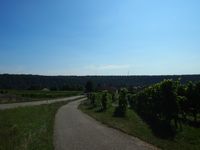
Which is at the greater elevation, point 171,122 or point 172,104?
point 172,104

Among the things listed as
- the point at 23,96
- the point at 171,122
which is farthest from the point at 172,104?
the point at 23,96

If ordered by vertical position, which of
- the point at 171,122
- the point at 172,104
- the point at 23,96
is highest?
the point at 172,104

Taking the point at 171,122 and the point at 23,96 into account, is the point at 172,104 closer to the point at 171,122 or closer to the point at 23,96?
the point at 171,122

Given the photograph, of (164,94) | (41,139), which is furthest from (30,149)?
(164,94)

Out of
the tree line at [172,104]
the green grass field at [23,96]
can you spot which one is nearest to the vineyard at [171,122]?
the tree line at [172,104]

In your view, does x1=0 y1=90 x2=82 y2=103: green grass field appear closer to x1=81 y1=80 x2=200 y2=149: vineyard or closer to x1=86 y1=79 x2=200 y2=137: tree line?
x1=86 y1=79 x2=200 y2=137: tree line

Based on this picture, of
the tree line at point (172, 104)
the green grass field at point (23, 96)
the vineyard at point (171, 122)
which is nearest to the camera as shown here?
the vineyard at point (171, 122)

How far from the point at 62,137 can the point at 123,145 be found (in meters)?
4.59

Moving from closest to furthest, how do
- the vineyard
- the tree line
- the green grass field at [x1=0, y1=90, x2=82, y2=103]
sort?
the vineyard < the tree line < the green grass field at [x1=0, y1=90, x2=82, y2=103]

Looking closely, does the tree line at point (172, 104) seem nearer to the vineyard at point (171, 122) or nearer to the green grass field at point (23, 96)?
the vineyard at point (171, 122)

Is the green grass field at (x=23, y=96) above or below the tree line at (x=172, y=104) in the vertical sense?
below

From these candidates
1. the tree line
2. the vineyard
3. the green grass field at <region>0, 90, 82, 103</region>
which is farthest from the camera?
the green grass field at <region>0, 90, 82, 103</region>

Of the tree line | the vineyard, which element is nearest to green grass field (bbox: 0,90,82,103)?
the tree line

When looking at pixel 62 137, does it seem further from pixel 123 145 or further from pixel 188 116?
pixel 188 116
